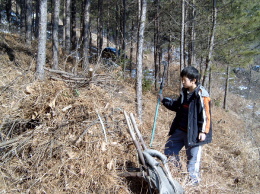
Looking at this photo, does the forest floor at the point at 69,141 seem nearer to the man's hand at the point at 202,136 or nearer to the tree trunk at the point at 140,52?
the man's hand at the point at 202,136

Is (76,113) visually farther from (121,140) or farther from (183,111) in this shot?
(183,111)

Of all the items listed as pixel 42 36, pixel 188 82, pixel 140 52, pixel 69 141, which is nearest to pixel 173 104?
pixel 188 82

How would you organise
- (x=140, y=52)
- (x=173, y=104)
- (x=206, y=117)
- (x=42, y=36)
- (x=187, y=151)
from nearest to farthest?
(x=206, y=117) → (x=187, y=151) → (x=173, y=104) → (x=140, y=52) → (x=42, y=36)

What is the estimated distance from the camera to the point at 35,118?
3277mm

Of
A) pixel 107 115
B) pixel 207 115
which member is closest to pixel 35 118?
pixel 107 115

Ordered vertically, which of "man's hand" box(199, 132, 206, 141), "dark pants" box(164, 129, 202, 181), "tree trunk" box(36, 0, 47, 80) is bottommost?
"dark pants" box(164, 129, 202, 181)

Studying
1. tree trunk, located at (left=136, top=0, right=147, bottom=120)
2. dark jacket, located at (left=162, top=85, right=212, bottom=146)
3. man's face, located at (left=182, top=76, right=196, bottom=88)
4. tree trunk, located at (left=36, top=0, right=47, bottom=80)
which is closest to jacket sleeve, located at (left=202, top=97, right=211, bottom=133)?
dark jacket, located at (left=162, top=85, right=212, bottom=146)

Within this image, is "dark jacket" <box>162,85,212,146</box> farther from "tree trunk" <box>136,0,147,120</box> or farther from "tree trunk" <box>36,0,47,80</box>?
"tree trunk" <box>36,0,47,80</box>

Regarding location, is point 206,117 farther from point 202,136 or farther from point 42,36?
point 42,36

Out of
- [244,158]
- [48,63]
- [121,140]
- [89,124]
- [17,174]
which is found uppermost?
[48,63]

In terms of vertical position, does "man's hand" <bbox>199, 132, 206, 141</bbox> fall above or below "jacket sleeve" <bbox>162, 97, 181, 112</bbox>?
below

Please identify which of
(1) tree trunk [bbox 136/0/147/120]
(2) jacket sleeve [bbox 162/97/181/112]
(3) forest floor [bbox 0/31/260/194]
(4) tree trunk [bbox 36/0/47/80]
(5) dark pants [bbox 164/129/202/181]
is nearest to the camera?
(3) forest floor [bbox 0/31/260/194]

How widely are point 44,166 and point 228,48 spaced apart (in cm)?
1004

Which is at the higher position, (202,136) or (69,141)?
(202,136)
